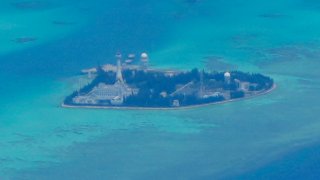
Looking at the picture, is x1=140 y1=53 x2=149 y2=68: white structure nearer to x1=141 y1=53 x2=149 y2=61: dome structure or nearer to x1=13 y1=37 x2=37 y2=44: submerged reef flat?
x1=141 y1=53 x2=149 y2=61: dome structure

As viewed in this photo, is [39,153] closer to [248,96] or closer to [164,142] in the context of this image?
[164,142]

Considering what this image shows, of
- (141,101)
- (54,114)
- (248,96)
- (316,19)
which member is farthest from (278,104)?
(316,19)

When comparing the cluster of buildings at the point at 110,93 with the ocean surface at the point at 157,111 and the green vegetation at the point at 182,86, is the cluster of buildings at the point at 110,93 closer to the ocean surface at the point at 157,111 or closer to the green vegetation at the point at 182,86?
the green vegetation at the point at 182,86

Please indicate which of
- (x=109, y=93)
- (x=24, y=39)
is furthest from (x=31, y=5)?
(x=109, y=93)

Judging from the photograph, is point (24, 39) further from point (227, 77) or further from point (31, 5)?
point (227, 77)

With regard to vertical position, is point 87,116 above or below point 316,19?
below

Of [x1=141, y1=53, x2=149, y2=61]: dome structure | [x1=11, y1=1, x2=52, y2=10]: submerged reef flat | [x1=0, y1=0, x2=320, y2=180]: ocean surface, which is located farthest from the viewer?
[x1=11, y1=1, x2=52, y2=10]: submerged reef flat

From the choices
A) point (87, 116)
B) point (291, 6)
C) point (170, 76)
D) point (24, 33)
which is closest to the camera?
point (87, 116)

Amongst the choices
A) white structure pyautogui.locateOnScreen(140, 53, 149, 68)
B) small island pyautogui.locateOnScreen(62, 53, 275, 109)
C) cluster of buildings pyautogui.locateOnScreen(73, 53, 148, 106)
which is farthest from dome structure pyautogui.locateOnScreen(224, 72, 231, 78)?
white structure pyautogui.locateOnScreen(140, 53, 149, 68)
